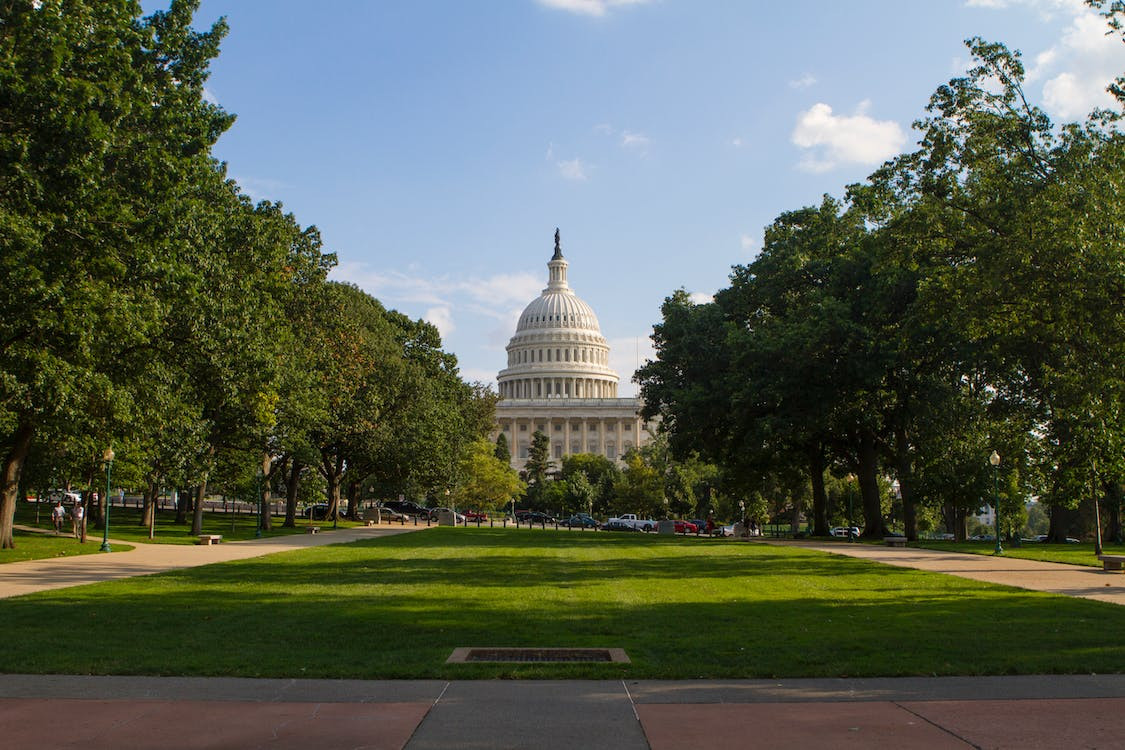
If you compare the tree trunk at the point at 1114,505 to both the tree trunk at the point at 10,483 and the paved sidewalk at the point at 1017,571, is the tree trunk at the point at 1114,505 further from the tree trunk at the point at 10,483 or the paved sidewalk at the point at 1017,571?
the tree trunk at the point at 10,483

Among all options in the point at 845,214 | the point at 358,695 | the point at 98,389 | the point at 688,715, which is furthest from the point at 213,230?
the point at 845,214

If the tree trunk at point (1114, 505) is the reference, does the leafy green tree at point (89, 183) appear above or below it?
above

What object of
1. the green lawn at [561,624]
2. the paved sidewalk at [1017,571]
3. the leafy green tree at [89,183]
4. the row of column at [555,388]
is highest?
the row of column at [555,388]

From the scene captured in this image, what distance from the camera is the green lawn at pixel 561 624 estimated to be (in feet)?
33.9

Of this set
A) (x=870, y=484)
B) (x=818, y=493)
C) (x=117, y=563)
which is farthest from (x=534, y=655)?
(x=818, y=493)

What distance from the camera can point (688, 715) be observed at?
8242 mm

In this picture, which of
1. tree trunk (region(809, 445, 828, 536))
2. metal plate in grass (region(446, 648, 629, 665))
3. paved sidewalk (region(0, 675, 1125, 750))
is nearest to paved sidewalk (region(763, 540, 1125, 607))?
paved sidewalk (region(0, 675, 1125, 750))

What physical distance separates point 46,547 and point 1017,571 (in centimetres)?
2791

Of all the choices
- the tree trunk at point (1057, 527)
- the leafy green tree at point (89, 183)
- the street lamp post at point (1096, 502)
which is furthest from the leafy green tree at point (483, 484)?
the leafy green tree at point (89, 183)

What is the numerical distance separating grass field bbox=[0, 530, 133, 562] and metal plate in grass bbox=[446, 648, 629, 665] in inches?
601

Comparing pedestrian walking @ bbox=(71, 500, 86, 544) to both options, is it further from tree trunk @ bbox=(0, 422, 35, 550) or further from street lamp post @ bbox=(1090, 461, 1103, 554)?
street lamp post @ bbox=(1090, 461, 1103, 554)

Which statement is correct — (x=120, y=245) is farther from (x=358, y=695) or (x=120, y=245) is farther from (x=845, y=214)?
(x=845, y=214)

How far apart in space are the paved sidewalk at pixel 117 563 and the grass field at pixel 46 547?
60 cm

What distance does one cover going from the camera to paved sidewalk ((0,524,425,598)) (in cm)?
1995
